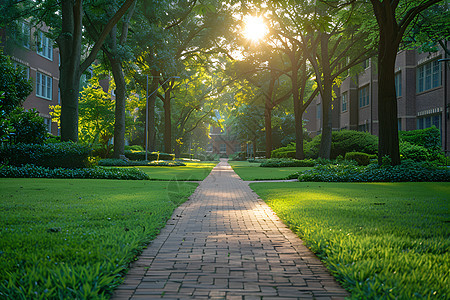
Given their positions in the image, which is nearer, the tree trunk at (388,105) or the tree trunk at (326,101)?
the tree trunk at (388,105)

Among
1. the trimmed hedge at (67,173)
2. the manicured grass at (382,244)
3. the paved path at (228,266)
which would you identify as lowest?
the paved path at (228,266)

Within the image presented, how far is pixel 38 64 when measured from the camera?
32.2 m

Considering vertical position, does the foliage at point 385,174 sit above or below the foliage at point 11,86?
below

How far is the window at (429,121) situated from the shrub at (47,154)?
25.1 meters

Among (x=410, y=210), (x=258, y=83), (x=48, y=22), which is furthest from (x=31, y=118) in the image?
(x=258, y=83)

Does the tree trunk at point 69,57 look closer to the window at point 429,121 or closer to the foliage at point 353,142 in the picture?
the foliage at point 353,142

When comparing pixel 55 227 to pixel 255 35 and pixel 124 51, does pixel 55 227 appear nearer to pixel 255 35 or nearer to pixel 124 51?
pixel 124 51

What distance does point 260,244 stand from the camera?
443cm

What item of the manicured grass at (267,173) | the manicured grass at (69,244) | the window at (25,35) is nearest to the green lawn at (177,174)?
the manicured grass at (267,173)

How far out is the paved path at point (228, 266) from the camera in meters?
2.89

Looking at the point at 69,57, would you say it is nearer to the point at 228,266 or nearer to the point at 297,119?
the point at 228,266

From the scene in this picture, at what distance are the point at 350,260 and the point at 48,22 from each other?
65.1 ft

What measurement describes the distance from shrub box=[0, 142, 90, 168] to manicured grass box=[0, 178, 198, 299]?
363 inches

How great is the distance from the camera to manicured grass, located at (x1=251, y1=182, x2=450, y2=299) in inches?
109
